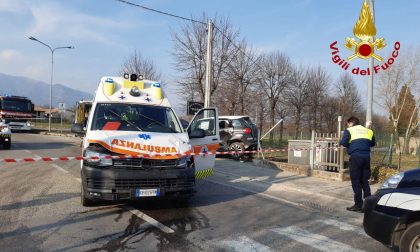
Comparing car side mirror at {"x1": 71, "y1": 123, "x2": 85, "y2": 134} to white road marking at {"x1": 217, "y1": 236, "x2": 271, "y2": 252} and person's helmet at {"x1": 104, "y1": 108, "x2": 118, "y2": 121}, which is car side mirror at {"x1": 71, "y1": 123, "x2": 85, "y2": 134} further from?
white road marking at {"x1": 217, "y1": 236, "x2": 271, "y2": 252}

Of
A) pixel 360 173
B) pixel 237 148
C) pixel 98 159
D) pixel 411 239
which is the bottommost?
pixel 411 239

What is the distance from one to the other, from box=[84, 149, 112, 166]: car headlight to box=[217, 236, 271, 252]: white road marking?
234 cm

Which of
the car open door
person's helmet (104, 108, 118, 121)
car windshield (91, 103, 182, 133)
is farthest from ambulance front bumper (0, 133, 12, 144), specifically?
the car open door

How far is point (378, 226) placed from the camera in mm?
4500

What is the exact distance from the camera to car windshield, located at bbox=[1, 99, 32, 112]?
3141cm

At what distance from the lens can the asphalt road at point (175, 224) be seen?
517cm

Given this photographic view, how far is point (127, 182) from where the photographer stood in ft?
20.8

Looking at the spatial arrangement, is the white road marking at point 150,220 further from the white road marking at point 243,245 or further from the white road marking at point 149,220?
the white road marking at point 243,245

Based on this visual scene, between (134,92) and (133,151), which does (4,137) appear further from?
(133,151)

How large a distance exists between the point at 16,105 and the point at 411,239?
3325 cm

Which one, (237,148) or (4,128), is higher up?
(4,128)

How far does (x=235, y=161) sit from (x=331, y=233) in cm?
950

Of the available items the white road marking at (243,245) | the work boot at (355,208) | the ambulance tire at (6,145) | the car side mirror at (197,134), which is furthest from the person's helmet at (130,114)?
the ambulance tire at (6,145)

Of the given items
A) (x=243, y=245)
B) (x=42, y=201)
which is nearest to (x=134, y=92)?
(x=42, y=201)
